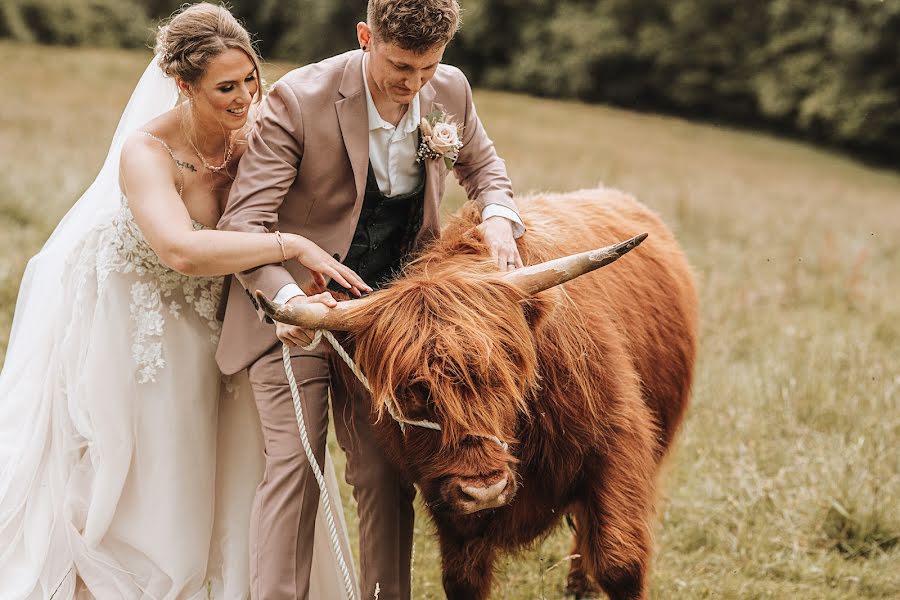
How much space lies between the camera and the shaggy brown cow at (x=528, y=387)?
3314 millimetres

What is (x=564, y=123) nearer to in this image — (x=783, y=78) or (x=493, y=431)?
(x=783, y=78)

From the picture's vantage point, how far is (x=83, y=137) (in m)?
17.6

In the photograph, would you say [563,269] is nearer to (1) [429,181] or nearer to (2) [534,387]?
(2) [534,387]

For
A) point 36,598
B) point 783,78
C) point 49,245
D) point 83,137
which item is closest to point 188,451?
point 36,598

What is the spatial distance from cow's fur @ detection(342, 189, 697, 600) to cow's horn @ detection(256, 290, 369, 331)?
58 millimetres

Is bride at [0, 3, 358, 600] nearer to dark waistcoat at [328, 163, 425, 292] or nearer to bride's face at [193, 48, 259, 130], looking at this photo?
bride's face at [193, 48, 259, 130]

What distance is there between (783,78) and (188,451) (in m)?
34.9

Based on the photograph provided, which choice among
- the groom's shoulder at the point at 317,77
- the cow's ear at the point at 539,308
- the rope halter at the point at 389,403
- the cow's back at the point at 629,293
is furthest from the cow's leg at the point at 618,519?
the groom's shoulder at the point at 317,77

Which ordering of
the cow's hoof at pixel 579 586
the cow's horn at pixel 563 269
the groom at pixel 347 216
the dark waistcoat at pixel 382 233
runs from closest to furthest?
the cow's horn at pixel 563 269 → the groom at pixel 347 216 → the dark waistcoat at pixel 382 233 → the cow's hoof at pixel 579 586

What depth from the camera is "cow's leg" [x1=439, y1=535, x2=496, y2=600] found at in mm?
4098

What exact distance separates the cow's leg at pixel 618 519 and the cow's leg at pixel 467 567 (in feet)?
1.41

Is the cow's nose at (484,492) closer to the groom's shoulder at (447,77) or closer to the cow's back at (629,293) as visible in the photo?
the cow's back at (629,293)

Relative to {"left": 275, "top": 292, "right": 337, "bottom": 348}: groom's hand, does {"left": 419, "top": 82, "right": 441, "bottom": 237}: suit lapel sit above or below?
above

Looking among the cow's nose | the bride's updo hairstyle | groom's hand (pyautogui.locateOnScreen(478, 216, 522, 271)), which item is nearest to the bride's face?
the bride's updo hairstyle
